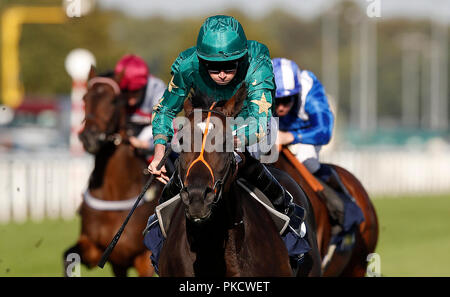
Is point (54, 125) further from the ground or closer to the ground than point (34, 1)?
closer to the ground

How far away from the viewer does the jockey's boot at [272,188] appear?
457cm

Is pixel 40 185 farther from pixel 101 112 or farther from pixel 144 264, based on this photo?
pixel 144 264

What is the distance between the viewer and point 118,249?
23.6ft

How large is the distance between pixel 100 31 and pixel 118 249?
135 ft

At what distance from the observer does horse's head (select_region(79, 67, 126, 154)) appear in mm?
7488

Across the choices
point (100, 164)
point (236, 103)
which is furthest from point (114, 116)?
point (236, 103)

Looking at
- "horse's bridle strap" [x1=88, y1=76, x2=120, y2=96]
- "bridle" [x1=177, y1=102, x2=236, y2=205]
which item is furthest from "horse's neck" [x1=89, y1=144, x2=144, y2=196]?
"bridle" [x1=177, y1=102, x2=236, y2=205]

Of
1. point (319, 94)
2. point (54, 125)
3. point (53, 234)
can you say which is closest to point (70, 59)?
point (53, 234)

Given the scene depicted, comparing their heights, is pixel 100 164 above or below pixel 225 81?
below

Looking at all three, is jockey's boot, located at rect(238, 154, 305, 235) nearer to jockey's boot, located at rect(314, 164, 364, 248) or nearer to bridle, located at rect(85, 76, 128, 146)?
jockey's boot, located at rect(314, 164, 364, 248)

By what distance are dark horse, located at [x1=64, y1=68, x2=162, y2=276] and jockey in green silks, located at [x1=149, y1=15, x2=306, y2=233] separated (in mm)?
2492

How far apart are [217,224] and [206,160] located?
553 mm

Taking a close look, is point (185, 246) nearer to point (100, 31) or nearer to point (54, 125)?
point (54, 125)

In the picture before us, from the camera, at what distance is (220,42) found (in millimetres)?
4207
